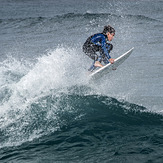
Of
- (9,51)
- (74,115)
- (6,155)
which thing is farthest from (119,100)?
(9,51)

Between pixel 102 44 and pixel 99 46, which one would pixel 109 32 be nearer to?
pixel 102 44

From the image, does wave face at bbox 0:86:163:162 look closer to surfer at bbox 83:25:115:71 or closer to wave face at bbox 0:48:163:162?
wave face at bbox 0:48:163:162

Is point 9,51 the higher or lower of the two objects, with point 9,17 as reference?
lower

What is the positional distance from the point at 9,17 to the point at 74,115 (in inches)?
1185

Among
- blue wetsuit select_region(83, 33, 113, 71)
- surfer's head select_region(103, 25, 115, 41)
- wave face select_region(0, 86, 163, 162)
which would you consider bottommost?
wave face select_region(0, 86, 163, 162)

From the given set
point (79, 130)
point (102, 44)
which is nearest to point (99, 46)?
point (102, 44)

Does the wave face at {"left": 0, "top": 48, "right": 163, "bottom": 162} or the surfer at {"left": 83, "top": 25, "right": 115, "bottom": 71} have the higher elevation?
the surfer at {"left": 83, "top": 25, "right": 115, "bottom": 71}

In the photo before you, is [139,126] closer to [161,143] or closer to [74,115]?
[161,143]

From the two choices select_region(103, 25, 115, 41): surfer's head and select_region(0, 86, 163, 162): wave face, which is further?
select_region(103, 25, 115, 41): surfer's head

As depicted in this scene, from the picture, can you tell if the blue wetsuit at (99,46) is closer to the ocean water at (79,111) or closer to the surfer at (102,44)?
the surfer at (102,44)

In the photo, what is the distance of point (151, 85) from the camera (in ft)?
43.9

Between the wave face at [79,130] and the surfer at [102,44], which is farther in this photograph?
the surfer at [102,44]

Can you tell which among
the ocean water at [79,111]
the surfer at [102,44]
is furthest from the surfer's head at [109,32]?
the ocean water at [79,111]

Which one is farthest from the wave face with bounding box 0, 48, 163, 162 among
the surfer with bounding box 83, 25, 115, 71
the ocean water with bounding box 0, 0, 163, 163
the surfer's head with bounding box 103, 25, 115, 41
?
the surfer's head with bounding box 103, 25, 115, 41
